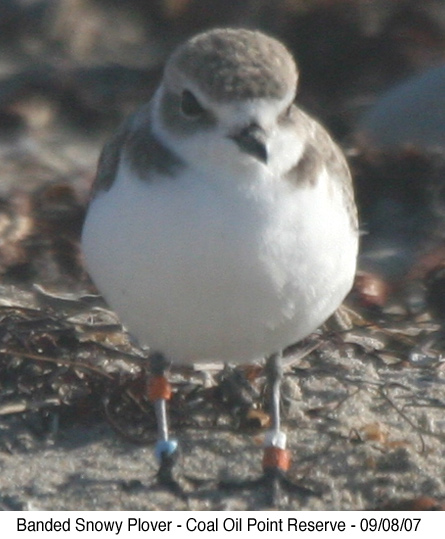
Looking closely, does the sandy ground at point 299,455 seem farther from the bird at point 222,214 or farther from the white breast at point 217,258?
the white breast at point 217,258

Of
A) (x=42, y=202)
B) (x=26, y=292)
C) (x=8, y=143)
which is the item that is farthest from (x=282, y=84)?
(x=8, y=143)

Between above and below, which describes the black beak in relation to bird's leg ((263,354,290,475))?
above

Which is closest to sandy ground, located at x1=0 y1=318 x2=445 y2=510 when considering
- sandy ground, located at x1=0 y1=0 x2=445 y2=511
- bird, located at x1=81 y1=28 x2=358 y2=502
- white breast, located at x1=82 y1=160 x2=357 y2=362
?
sandy ground, located at x1=0 y1=0 x2=445 y2=511

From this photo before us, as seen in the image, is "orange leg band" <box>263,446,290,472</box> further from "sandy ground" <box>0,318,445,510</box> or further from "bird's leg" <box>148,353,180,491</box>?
"bird's leg" <box>148,353,180,491</box>

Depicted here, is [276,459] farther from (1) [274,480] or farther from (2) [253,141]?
(2) [253,141]

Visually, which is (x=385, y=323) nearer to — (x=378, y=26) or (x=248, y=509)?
(x=248, y=509)

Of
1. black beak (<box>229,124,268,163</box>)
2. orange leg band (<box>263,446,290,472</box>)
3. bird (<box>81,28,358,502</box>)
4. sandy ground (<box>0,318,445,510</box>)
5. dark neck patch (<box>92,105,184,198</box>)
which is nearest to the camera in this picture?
black beak (<box>229,124,268,163</box>)

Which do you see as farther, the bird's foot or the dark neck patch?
the bird's foot
